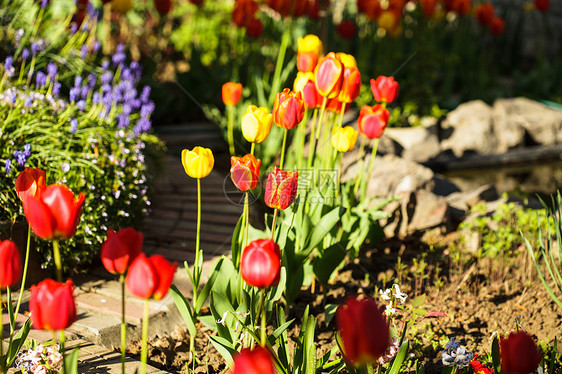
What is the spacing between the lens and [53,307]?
1.09 metres

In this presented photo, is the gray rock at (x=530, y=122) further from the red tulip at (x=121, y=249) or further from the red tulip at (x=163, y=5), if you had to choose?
the red tulip at (x=121, y=249)

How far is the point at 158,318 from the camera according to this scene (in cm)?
240

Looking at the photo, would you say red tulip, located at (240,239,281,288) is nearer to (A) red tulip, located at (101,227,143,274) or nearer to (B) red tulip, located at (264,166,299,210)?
(A) red tulip, located at (101,227,143,274)

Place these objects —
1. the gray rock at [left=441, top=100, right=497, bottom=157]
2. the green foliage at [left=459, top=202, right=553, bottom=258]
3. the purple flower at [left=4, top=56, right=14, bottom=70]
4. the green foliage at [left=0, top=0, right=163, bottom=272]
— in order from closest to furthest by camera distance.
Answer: the green foliage at [left=0, top=0, right=163, bottom=272] → the green foliage at [left=459, top=202, right=553, bottom=258] → the purple flower at [left=4, top=56, right=14, bottom=70] → the gray rock at [left=441, top=100, right=497, bottom=157]

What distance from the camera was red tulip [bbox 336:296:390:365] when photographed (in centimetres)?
102

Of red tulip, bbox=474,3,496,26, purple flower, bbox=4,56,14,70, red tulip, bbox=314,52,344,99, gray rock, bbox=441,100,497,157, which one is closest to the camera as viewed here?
red tulip, bbox=314,52,344,99

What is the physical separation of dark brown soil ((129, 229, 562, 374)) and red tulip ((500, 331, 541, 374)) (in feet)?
2.88

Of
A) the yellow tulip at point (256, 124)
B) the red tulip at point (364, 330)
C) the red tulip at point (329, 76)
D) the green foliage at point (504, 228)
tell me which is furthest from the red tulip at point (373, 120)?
the red tulip at point (364, 330)

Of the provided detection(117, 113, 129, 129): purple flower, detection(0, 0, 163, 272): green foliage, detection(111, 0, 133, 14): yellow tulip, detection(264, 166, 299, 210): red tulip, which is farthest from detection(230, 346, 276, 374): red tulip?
detection(111, 0, 133, 14): yellow tulip

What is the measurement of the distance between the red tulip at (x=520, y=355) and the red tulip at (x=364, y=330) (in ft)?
1.01

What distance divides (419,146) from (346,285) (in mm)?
2622

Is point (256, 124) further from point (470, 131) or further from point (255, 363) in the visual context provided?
point (470, 131)

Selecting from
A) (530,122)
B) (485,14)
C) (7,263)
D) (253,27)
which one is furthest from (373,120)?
(485,14)

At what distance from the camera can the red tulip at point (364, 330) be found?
1018mm
